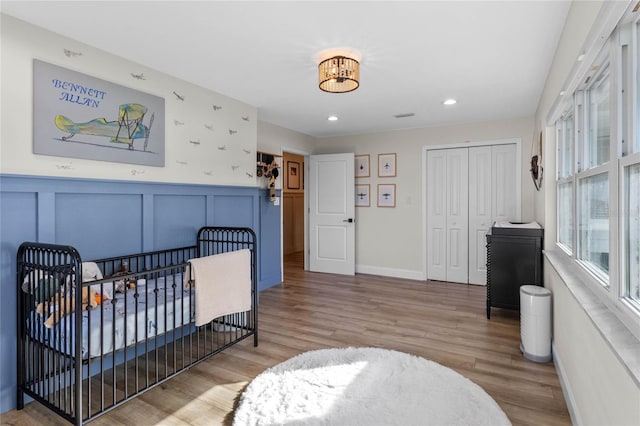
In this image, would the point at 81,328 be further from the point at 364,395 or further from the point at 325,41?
the point at 325,41

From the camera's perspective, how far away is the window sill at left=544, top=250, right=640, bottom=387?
0.99 m

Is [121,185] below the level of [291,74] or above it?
below

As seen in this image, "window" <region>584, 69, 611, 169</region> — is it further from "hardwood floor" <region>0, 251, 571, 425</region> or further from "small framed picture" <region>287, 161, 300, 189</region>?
"small framed picture" <region>287, 161, 300, 189</region>

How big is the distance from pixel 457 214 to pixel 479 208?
300mm

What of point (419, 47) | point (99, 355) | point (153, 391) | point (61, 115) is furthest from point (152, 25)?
point (153, 391)

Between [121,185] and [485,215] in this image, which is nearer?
[121,185]

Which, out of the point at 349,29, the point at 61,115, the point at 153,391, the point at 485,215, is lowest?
the point at 153,391

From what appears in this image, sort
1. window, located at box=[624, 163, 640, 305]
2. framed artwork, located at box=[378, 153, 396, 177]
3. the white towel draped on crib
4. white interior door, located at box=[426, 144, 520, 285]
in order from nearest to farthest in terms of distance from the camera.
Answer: window, located at box=[624, 163, 640, 305], the white towel draped on crib, white interior door, located at box=[426, 144, 520, 285], framed artwork, located at box=[378, 153, 396, 177]

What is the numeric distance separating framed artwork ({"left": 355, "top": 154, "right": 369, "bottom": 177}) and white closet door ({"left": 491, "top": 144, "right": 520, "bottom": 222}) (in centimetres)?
180

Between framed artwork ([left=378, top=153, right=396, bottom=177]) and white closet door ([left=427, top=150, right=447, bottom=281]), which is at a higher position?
framed artwork ([left=378, top=153, right=396, bottom=177])

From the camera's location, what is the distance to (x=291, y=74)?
3039 mm

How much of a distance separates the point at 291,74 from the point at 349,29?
0.90 meters

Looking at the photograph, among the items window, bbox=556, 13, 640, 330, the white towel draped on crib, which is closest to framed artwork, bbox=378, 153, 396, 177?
window, bbox=556, 13, 640, 330

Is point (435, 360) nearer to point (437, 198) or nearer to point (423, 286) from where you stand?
point (423, 286)
